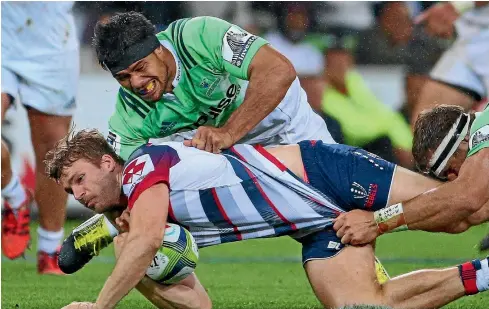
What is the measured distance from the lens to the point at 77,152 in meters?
5.06

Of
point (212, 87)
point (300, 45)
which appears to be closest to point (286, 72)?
point (212, 87)

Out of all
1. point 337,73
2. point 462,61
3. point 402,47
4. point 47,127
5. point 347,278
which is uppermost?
point 347,278

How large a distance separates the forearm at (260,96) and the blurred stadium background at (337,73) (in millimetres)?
3109

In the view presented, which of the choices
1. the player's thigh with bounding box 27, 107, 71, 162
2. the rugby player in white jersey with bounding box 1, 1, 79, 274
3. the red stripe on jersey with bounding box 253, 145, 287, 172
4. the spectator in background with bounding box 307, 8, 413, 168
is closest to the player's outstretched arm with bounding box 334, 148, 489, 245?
the red stripe on jersey with bounding box 253, 145, 287, 172

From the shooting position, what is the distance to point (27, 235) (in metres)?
8.68

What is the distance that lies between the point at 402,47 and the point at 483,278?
21.9 feet

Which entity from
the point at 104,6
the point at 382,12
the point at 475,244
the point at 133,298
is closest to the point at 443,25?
the point at 382,12

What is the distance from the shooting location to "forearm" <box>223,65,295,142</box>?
5551mm

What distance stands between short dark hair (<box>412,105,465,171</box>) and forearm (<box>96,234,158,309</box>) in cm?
146

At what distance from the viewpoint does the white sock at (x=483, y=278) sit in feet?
16.3

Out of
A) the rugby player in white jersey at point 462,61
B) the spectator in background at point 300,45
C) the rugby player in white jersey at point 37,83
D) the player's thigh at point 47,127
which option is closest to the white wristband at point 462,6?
the rugby player in white jersey at point 462,61

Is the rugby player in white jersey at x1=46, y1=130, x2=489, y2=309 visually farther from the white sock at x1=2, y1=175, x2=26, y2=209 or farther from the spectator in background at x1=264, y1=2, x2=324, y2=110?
the spectator in background at x1=264, y1=2, x2=324, y2=110

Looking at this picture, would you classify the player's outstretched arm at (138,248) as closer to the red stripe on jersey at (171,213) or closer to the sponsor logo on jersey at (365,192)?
the red stripe on jersey at (171,213)

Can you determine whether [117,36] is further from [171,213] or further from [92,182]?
[171,213]
